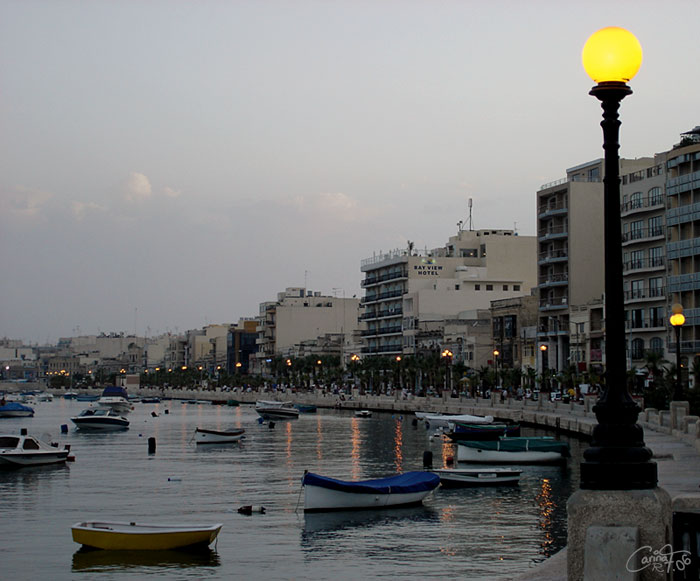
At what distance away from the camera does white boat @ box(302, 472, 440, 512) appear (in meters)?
36.2

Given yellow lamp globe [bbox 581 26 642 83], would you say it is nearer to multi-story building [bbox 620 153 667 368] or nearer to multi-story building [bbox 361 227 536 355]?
multi-story building [bbox 620 153 667 368]

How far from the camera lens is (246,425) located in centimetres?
10819

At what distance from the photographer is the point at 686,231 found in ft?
283

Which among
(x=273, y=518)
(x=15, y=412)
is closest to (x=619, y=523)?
(x=273, y=518)

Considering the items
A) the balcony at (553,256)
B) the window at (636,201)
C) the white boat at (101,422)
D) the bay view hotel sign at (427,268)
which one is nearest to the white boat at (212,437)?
the white boat at (101,422)

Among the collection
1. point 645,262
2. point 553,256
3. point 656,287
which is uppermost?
point 553,256

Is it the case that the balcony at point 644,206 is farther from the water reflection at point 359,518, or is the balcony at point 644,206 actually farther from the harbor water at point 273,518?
the water reflection at point 359,518

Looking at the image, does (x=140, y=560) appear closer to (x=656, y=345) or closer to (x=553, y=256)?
(x=656, y=345)

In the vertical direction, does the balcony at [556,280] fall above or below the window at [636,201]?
below

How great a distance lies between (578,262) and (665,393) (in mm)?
49881

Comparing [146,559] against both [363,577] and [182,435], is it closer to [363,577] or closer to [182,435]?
[363,577]

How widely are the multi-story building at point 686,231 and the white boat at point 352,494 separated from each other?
53.0m

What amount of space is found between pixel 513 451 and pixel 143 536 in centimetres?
2969

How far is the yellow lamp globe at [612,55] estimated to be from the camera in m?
11.9
